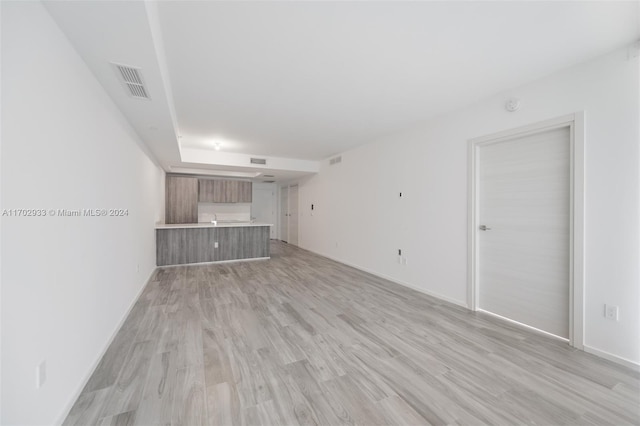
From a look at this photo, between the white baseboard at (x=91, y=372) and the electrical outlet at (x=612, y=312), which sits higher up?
the electrical outlet at (x=612, y=312)

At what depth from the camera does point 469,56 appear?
2262 mm

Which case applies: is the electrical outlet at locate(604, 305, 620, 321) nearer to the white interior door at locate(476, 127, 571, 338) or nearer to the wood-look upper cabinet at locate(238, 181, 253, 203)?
the white interior door at locate(476, 127, 571, 338)

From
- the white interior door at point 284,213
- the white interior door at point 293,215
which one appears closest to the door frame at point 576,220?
the white interior door at point 293,215

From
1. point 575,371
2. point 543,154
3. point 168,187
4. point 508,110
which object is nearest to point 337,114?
point 508,110

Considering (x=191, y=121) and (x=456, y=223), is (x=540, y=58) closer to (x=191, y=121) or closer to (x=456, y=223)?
(x=456, y=223)

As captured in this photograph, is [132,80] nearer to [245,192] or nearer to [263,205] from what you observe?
[245,192]

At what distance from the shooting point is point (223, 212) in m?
8.02

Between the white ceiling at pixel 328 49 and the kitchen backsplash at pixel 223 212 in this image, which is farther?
the kitchen backsplash at pixel 223 212

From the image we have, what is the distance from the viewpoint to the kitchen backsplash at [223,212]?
7773 millimetres

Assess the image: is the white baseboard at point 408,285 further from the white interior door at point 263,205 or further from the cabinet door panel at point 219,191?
the white interior door at point 263,205

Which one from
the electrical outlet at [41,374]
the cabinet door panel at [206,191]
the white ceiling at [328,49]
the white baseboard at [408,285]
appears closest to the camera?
the electrical outlet at [41,374]

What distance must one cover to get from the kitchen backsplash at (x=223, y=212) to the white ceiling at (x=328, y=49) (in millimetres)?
4436

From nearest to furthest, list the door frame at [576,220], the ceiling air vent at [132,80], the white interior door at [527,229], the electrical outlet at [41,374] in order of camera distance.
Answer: the electrical outlet at [41,374]
the ceiling air vent at [132,80]
the door frame at [576,220]
the white interior door at [527,229]

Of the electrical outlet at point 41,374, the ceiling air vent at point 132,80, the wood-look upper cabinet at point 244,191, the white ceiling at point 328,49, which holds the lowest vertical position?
the electrical outlet at point 41,374
